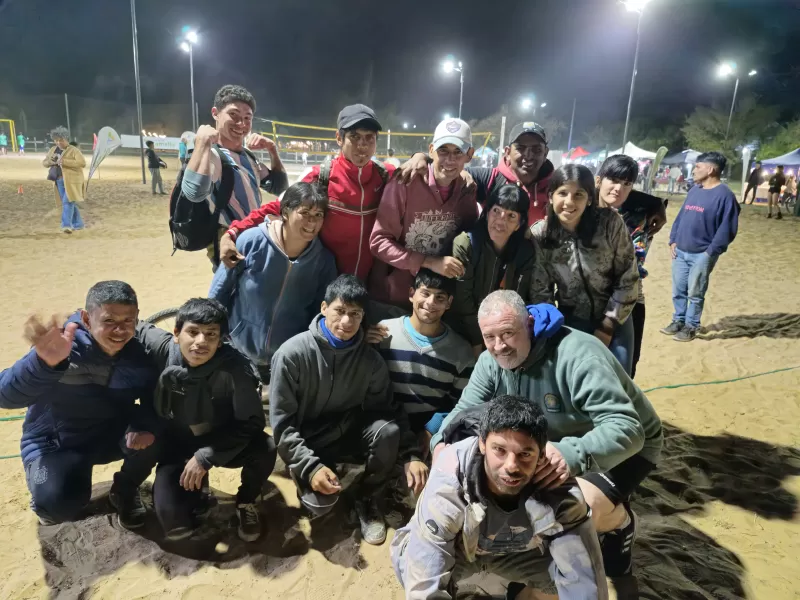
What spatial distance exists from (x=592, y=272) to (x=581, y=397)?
3.30 ft

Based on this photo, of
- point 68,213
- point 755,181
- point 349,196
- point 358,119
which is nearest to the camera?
point 358,119

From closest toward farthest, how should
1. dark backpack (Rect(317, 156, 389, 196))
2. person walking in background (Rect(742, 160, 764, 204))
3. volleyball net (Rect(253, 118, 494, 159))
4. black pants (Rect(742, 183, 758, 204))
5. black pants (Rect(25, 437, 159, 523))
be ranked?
black pants (Rect(25, 437, 159, 523)), dark backpack (Rect(317, 156, 389, 196)), person walking in background (Rect(742, 160, 764, 204)), black pants (Rect(742, 183, 758, 204)), volleyball net (Rect(253, 118, 494, 159))

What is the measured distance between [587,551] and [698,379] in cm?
398

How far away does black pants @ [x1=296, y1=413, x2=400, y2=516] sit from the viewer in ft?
9.66

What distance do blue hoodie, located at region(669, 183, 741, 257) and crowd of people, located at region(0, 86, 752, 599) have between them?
294 centimetres

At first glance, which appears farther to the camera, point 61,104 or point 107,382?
point 61,104

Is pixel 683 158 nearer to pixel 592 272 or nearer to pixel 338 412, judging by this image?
pixel 592 272

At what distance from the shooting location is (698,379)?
17.1ft

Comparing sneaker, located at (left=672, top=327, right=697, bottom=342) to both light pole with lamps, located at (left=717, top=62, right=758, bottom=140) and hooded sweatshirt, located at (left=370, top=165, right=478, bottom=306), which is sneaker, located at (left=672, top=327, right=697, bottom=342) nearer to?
hooded sweatshirt, located at (left=370, top=165, right=478, bottom=306)

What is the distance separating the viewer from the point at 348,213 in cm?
332

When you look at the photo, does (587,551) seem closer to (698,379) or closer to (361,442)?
(361,442)

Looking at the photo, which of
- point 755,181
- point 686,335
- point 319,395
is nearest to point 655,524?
point 319,395

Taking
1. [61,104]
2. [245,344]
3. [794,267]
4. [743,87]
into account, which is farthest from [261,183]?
[61,104]

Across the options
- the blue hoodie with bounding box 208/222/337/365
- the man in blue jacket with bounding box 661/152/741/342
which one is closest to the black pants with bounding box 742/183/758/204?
the man in blue jacket with bounding box 661/152/741/342
